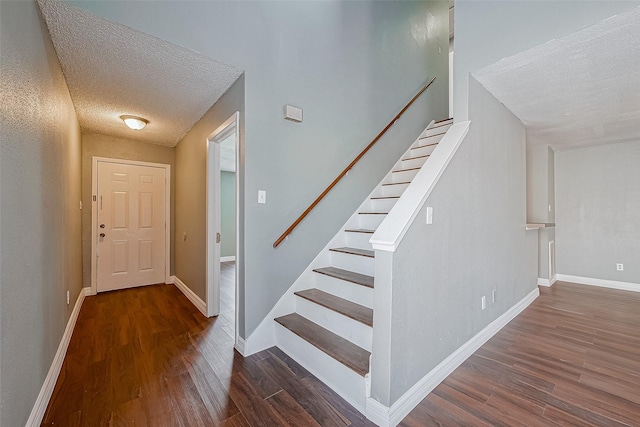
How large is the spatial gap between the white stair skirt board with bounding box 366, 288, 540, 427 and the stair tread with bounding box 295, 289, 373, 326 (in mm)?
Result: 444

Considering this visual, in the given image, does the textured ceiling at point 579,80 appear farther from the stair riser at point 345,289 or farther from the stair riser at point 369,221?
the stair riser at point 345,289

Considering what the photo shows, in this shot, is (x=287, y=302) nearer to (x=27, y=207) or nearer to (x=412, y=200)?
(x=412, y=200)

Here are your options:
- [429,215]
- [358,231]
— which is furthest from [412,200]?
[358,231]

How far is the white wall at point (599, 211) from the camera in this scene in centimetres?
407

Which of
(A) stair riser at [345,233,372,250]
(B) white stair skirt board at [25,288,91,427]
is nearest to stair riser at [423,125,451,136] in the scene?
(A) stair riser at [345,233,372,250]

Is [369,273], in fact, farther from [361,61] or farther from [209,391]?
[361,61]

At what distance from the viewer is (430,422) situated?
1.53 meters

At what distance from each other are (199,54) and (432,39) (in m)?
3.84

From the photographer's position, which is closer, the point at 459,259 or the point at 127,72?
the point at 459,259

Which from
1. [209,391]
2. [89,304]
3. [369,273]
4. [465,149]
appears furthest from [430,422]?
[89,304]

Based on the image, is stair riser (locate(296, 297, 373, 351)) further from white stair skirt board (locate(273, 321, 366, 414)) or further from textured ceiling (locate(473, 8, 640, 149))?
textured ceiling (locate(473, 8, 640, 149))

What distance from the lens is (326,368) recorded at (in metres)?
1.86

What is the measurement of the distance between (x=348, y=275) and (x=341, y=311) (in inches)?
16.8

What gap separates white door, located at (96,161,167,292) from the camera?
13.1ft
